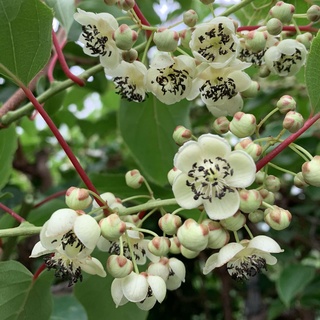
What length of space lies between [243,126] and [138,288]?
0.26m

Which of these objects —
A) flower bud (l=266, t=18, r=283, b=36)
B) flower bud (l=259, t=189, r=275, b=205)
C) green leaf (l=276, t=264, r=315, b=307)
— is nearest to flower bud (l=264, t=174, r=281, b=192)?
flower bud (l=259, t=189, r=275, b=205)

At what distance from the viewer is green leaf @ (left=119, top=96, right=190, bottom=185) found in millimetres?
1366

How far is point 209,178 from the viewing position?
0.73 meters

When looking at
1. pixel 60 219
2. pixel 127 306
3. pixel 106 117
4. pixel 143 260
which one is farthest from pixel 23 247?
pixel 60 219

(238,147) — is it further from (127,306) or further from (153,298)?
(127,306)

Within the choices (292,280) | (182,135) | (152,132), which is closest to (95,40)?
(182,135)

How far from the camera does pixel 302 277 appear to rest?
1547 mm

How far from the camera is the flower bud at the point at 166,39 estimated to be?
0.79m

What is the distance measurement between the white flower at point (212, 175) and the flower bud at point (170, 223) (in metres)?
0.04

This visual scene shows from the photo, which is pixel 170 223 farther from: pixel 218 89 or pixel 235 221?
pixel 218 89

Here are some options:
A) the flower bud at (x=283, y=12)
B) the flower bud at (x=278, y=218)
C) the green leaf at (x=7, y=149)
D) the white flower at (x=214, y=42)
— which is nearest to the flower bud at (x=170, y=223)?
the flower bud at (x=278, y=218)

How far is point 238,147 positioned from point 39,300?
0.45 meters

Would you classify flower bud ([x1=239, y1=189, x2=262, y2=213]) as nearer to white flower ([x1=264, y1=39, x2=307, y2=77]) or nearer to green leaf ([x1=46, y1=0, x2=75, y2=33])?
white flower ([x1=264, y1=39, x2=307, y2=77])

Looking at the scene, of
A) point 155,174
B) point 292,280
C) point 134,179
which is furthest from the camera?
point 292,280
